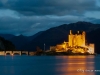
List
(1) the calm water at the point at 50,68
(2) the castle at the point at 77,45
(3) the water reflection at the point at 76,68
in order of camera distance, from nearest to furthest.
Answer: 1. (3) the water reflection at the point at 76,68
2. (1) the calm water at the point at 50,68
3. (2) the castle at the point at 77,45

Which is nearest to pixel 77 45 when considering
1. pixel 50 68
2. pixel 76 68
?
pixel 50 68

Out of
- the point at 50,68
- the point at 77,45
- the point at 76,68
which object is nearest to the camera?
the point at 76,68

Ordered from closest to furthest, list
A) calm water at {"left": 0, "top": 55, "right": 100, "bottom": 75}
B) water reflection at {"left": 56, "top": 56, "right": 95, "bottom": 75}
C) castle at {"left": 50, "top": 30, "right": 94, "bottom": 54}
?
1. water reflection at {"left": 56, "top": 56, "right": 95, "bottom": 75}
2. calm water at {"left": 0, "top": 55, "right": 100, "bottom": 75}
3. castle at {"left": 50, "top": 30, "right": 94, "bottom": 54}

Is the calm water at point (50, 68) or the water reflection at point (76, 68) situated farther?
the calm water at point (50, 68)

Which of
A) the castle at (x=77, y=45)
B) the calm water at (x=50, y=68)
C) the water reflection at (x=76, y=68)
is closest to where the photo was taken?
the water reflection at (x=76, y=68)

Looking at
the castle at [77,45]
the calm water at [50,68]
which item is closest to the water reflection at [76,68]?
the calm water at [50,68]

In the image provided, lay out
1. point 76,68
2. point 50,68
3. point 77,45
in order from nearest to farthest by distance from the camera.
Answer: point 76,68 → point 50,68 → point 77,45

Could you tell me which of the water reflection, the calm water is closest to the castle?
the calm water

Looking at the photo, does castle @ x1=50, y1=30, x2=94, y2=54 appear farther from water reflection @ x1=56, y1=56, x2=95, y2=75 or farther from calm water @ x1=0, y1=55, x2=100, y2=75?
water reflection @ x1=56, y1=56, x2=95, y2=75

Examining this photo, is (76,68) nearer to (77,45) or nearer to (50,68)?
(50,68)

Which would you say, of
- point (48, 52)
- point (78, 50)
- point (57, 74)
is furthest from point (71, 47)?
point (57, 74)

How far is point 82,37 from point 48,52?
1886 cm

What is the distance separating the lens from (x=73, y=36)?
175m

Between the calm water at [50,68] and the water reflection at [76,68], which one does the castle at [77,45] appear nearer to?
the calm water at [50,68]
